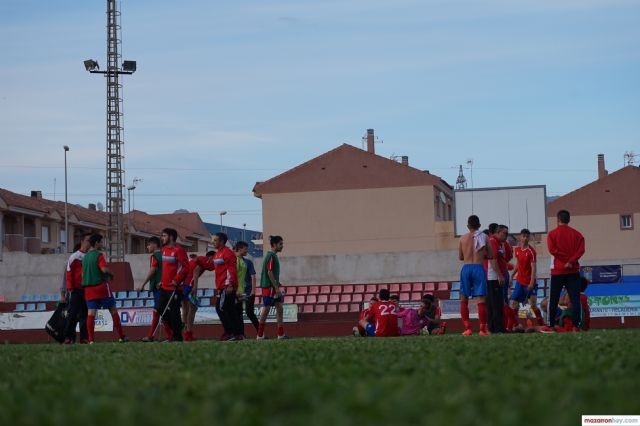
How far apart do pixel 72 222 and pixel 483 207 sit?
3188 centimetres

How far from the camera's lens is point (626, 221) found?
79.7m

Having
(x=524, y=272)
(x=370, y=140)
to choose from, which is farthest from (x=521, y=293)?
(x=370, y=140)

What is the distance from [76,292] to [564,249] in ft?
29.0

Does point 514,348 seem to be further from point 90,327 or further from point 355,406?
point 90,327

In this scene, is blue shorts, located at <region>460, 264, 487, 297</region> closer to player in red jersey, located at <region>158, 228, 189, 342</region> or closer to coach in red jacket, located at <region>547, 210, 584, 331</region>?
coach in red jacket, located at <region>547, 210, 584, 331</region>

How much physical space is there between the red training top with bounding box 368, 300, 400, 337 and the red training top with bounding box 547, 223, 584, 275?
3.84m

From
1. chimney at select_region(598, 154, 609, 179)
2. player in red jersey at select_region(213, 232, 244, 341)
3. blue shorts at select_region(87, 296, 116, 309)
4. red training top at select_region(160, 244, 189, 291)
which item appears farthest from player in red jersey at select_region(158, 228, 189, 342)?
chimney at select_region(598, 154, 609, 179)

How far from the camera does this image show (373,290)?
144 feet

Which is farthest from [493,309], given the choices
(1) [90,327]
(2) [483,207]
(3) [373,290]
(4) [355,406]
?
(2) [483,207]

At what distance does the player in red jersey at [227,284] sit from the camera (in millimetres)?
19859

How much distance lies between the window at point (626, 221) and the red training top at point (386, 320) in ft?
207

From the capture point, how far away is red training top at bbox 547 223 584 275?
658 inches

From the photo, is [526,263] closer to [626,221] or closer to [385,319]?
[385,319]

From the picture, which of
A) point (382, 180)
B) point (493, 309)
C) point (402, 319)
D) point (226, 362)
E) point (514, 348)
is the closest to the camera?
point (226, 362)
